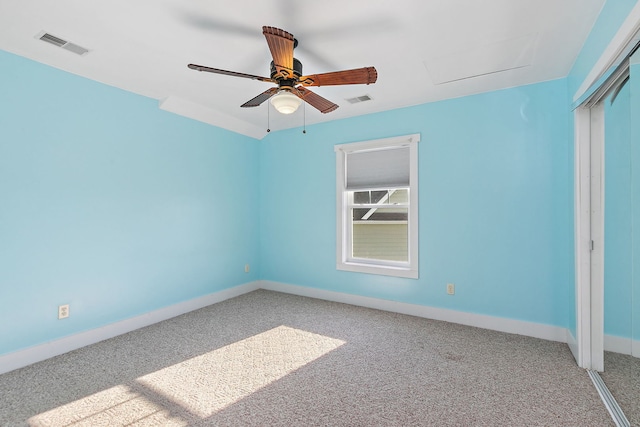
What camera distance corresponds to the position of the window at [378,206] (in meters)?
3.74

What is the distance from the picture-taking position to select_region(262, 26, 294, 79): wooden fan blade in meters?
1.73

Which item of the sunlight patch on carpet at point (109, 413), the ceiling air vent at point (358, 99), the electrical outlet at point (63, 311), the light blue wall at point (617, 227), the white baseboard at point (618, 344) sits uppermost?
the ceiling air vent at point (358, 99)

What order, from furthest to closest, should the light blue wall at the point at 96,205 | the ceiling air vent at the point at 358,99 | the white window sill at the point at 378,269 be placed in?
the white window sill at the point at 378,269, the ceiling air vent at the point at 358,99, the light blue wall at the point at 96,205

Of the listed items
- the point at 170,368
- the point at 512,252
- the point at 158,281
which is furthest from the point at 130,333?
the point at 512,252

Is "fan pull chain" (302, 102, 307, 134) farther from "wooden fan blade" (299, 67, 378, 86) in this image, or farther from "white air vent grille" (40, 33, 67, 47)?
"white air vent grille" (40, 33, 67, 47)

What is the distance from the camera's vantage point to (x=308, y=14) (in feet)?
6.65

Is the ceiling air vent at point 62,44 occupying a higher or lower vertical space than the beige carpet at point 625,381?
higher

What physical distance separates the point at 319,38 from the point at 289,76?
0.42 meters

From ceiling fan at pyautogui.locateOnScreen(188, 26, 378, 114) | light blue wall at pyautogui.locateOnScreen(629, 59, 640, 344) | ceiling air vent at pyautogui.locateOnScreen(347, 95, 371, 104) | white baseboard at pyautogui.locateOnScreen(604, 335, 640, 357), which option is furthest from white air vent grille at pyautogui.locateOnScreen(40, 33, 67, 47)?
white baseboard at pyautogui.locateOnScreen(604, 335, 640, 357)

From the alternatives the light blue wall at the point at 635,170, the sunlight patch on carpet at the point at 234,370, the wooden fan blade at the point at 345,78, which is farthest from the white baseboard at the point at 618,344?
the wooden fan blade at the point at 345,78

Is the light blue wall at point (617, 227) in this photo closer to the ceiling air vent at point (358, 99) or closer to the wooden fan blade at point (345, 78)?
the wooden fan blade at point (345, 78)

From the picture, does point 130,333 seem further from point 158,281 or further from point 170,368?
point 170,368

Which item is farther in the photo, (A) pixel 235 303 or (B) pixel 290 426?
(A) pixel 235 303

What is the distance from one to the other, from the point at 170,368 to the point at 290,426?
1.23 meters
